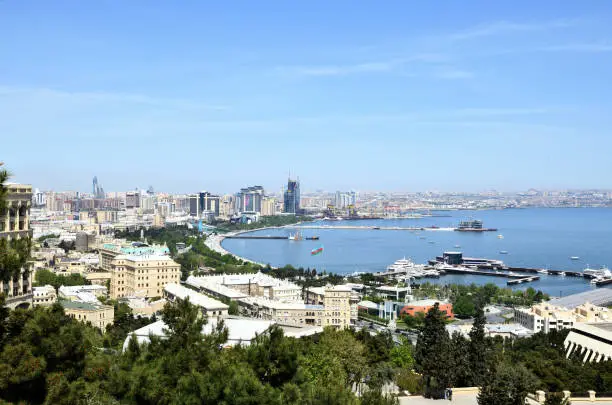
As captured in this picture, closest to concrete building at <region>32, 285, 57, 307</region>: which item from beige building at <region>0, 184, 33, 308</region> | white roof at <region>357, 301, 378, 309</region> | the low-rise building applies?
white roof at <region>357, 301, 378, 309</region>

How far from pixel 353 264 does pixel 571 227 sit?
25776 mm

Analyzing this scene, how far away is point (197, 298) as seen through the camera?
12.8 meters

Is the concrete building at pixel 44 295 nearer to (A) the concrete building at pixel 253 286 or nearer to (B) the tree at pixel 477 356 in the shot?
(A) the concrete building at pixel 253 286

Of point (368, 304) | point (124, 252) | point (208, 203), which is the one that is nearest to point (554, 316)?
point (368, 304)

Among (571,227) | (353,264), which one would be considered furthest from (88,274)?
(571,227)

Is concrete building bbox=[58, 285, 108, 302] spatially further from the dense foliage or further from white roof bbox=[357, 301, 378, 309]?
the dense foliage

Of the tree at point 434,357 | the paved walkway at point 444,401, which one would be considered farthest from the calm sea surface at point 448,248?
the paved walkway at point 444,401

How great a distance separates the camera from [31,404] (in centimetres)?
295

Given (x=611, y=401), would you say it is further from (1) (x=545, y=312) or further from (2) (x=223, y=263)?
(2) (x=223, y=263)

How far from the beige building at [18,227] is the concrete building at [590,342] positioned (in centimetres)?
640

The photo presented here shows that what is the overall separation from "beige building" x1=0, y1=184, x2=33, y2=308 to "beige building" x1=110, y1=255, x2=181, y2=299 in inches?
422

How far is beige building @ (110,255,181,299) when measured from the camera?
15.4m

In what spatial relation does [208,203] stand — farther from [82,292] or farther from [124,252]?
[82,292]

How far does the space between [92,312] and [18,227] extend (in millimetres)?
6592
